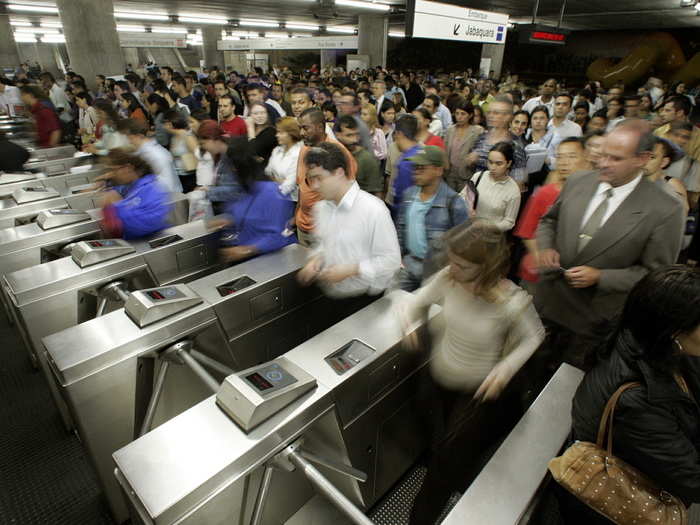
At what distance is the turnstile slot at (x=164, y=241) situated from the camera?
219 cm

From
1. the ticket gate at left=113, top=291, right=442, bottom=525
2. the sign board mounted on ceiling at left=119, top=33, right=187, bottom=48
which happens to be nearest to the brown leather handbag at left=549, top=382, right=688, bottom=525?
the ticket gate at left=113, top=291, right=442, bottom=525

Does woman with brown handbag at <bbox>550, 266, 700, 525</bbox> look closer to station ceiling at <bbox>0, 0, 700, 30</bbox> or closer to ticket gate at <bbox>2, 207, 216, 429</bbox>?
ticket gate at <bbox>2, 207, 216, 429</bbox>

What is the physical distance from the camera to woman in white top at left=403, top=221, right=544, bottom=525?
1.29 metres

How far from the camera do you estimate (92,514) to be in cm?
181

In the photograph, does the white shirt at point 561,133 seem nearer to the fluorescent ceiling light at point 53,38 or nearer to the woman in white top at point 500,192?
the woman in white top at point 500,192

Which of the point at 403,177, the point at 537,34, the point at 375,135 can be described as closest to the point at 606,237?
the point at 403,177

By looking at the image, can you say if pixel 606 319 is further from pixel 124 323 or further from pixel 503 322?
pixel 124 323

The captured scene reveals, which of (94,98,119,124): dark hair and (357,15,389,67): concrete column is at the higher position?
(357,15,389,67): concrete column

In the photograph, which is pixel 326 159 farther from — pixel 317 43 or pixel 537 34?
pixel 317 43

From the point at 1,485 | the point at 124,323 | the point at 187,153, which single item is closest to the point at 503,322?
the point at 124,323

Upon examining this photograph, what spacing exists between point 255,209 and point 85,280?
850 mm

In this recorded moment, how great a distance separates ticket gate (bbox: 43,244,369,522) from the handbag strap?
1.16m

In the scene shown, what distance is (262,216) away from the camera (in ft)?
7.01

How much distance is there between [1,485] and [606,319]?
2.88 meters
